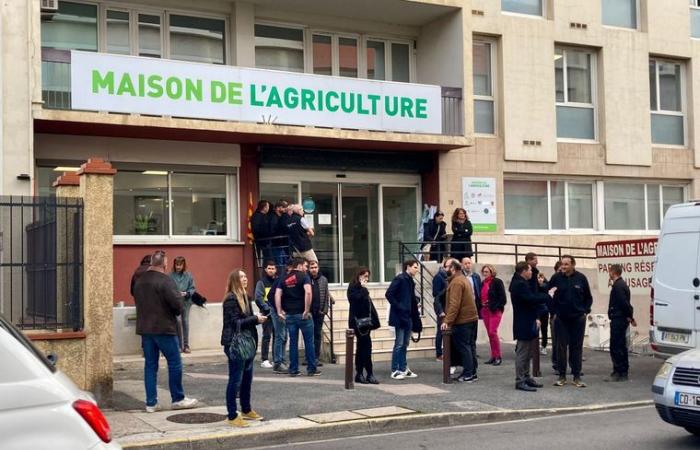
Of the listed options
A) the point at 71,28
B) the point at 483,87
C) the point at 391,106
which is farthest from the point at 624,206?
the point at 71,28

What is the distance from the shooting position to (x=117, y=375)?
46.3 feet

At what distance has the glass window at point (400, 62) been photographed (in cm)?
2171

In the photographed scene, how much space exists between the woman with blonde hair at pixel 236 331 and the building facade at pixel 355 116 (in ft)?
24.0

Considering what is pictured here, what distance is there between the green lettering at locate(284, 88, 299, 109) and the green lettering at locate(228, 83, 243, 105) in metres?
1.02

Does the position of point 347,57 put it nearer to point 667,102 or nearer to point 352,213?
point 352,213

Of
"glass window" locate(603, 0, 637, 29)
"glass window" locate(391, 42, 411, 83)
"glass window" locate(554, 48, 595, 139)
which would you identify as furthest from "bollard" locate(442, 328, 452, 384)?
"glass window" locate(603, 0, 637, 29)

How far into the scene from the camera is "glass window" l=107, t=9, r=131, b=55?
18297 mm

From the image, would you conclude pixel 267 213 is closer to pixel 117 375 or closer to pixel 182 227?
pixel 182 227

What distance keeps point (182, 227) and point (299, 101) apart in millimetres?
3680

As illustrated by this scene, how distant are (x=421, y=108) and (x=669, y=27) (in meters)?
8.96

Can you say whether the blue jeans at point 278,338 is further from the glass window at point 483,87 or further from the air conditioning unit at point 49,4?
the glass window at point 483,87

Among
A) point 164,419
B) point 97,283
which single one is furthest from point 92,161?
point 164,419

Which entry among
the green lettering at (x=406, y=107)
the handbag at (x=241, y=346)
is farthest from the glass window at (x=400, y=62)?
the handbag at (x=241, y=346)

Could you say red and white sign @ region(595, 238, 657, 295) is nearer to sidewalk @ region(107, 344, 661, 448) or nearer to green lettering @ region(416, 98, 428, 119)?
sidewalk @ region(107, 344, 661, 448)
